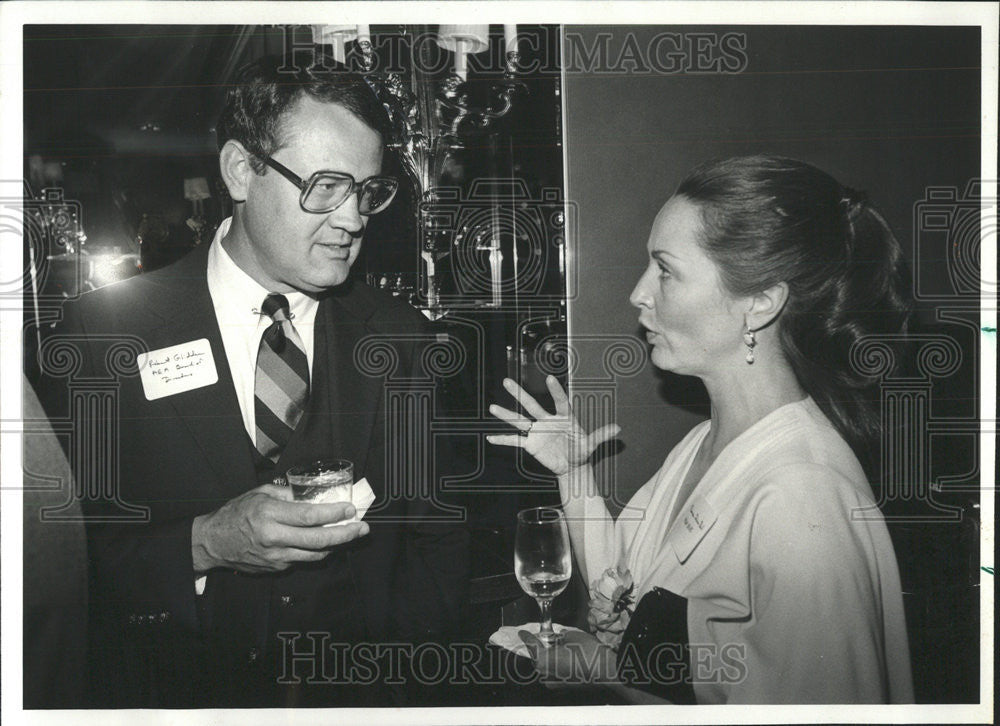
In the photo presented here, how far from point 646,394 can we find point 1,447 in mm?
1350

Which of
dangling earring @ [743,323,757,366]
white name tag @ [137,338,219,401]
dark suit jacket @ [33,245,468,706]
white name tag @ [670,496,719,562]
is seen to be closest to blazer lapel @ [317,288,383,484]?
dark suit jacket @ [33,245,468,706]

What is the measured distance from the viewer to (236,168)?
161 centimetres

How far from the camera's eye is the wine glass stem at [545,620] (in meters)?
1.68

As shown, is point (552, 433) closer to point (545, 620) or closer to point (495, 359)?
point (495, 359)

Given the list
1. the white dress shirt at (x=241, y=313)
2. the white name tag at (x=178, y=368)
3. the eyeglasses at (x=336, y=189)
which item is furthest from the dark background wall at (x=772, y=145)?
the white name tag at (x=178, y=368)

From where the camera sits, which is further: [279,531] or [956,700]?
[956,700]

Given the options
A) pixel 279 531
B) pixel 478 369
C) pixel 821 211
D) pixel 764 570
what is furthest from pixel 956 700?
pixel 279 531

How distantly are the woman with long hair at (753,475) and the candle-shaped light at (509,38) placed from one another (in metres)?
0.45

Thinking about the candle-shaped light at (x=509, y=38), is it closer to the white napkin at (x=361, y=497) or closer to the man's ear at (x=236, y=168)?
the man's ear at (x=236, y=168)

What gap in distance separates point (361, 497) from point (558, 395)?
46 centimetres

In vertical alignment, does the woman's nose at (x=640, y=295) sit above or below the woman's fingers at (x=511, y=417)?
above

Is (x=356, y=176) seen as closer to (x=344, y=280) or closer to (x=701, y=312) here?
(x=344, y=280)

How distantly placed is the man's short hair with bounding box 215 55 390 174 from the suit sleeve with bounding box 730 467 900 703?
1.10 meters

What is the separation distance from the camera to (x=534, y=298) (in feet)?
5.52
